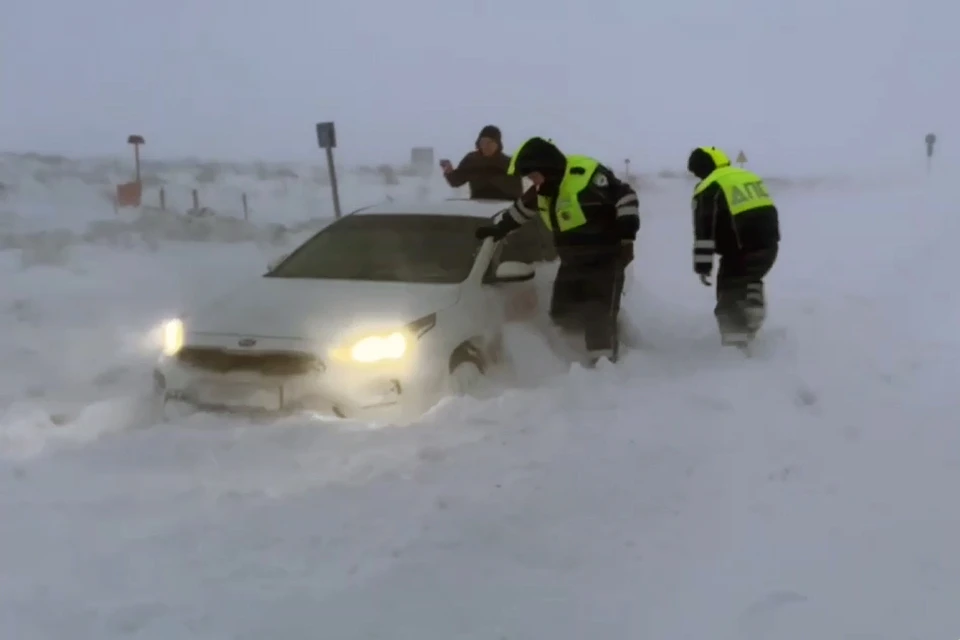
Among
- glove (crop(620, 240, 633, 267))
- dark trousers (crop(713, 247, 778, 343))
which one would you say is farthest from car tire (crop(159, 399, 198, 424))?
dark trousers (crop(713, 247, 778, 343))

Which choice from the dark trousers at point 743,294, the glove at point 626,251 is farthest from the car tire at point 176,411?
the dark trousers at point 743,294

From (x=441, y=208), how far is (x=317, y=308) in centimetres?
177

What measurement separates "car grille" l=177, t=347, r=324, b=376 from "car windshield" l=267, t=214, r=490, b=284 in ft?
4.01

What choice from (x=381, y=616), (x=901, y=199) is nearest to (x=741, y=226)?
(x=381, y=616)

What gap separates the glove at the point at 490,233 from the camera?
6387mm

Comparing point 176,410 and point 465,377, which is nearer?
point 176,410

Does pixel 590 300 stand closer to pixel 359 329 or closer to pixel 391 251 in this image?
pixel 391 251

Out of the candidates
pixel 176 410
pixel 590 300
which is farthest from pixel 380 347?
pixel 590 300

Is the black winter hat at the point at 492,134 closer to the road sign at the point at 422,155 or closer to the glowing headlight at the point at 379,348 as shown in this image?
the glowing headlight at the point at 379,348

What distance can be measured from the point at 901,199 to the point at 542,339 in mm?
21358

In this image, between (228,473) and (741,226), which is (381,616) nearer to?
(228,473)

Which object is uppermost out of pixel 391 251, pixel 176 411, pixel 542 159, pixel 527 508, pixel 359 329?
pixel 542 159

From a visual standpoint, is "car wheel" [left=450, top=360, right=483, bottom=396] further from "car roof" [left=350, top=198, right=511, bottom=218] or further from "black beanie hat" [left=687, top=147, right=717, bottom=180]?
"black beanie hat" [left=687, top=147, right=717, bottom=180]

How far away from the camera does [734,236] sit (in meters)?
6.83
